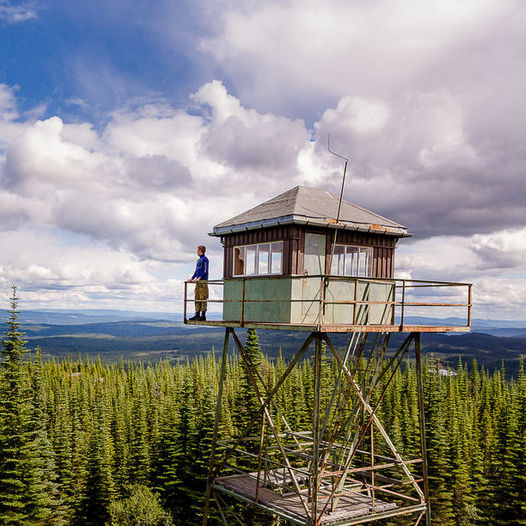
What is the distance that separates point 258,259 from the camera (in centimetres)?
1888

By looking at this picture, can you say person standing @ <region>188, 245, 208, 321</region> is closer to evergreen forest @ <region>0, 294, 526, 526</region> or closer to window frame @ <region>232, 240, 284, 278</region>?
window frame @ <region>232, 240, 284, 278</region>

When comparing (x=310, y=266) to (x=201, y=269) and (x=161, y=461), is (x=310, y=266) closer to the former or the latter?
(x=201, y=269)

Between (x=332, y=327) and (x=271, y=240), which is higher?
(x=271, y=240)

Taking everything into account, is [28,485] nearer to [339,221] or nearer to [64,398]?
[339,221]

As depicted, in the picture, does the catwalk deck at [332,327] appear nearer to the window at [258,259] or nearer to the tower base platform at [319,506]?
the window at [258,259]

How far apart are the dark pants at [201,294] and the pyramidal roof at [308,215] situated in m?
1.98

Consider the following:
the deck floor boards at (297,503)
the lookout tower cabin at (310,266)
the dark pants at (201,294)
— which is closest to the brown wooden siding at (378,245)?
the lookout tower cabin at (310,266)

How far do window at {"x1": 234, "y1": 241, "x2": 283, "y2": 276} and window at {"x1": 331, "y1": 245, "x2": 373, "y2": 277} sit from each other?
193 cm

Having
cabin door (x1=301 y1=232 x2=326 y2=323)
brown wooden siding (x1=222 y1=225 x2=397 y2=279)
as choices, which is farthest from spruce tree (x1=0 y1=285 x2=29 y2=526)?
cabin door (x1=301 y1=232 x2=326 y2=323)

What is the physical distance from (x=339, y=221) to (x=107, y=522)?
42572 mm

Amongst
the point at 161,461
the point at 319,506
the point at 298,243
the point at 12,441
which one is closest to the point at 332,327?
the point at 298,243

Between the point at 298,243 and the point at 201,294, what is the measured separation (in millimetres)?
4680

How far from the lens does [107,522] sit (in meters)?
48.8

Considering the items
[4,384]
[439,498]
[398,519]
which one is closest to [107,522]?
[4,384]
